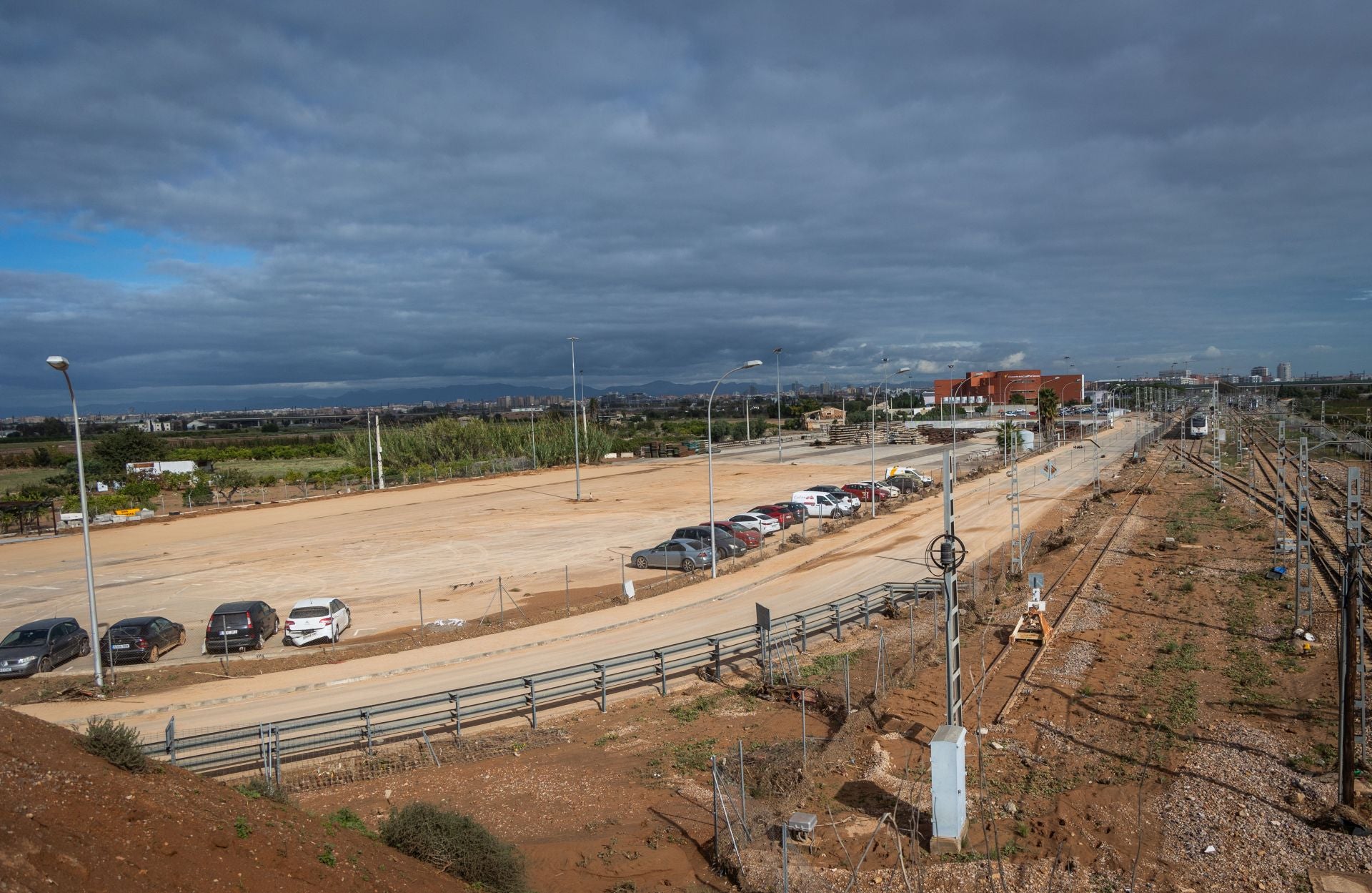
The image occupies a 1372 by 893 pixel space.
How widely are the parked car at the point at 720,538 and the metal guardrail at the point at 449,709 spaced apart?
44.0ft

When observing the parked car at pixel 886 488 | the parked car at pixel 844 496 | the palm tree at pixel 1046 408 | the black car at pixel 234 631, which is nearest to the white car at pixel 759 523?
the parked car at pixel 844 496

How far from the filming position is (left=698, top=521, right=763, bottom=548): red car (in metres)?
40.3

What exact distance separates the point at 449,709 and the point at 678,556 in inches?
752

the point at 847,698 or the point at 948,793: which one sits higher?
the point at 948,793

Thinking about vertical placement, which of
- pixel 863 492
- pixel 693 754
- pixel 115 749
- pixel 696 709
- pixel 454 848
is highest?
pixel 115 749

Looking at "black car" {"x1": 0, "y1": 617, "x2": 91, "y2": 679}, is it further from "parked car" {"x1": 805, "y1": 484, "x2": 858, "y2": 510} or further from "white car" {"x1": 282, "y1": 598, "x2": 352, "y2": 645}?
"parked car" {"x1": 805, "y1": 484, "x2": 858, "y2": 510}

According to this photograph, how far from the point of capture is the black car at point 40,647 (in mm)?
23969

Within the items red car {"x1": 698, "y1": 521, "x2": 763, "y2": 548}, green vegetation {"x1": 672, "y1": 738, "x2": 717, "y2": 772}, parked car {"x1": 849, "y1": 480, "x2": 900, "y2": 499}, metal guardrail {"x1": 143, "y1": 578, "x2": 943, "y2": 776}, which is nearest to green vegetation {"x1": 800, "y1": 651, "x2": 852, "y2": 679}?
metal guardrail {"x1": 143, "y1": 578, "x2": 943, "y2": 776}

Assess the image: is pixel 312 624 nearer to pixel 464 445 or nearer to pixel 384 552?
pixel 384 552

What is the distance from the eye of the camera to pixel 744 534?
40.8m

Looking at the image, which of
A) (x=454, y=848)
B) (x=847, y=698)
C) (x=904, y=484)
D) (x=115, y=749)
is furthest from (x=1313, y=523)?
(x=115, y=749)

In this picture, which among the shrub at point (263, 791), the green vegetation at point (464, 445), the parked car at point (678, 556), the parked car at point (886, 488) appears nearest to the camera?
the shrub at point (263, 791)

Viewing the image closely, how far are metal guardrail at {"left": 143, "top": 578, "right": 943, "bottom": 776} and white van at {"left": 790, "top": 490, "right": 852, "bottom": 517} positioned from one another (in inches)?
977

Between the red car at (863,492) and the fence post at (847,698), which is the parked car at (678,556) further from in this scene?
the red car at (863,492)
